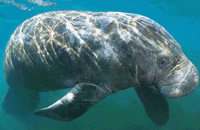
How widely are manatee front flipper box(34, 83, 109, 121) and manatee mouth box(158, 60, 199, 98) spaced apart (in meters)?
1.27

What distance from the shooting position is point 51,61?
3.29 metres

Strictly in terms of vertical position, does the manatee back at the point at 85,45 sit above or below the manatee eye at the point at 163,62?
above

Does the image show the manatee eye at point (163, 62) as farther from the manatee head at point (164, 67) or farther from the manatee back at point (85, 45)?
the manatee back at point (85, 45)

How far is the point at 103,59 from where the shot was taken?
290 centimetres

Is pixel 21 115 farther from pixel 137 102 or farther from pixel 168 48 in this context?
pixel 168 48

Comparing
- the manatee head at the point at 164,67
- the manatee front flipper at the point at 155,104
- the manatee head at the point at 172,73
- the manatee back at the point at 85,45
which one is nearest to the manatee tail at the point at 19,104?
the manatee back at the point at 85,45

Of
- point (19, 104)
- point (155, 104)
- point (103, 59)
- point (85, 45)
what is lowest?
point (19, 104)

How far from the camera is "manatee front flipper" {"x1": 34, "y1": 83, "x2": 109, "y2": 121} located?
3.05 m

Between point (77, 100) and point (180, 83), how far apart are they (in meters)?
2.16

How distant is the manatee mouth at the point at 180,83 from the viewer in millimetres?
2887

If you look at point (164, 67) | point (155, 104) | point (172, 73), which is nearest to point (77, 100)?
point (164, 67)

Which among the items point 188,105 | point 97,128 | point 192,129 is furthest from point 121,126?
point 188,105

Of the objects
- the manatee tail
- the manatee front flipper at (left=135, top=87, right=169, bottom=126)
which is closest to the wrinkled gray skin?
the manatee front flipper at (left=135, top=87, right=169, bottom=126)

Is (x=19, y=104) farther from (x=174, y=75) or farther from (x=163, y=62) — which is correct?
(x=174, y=75)
